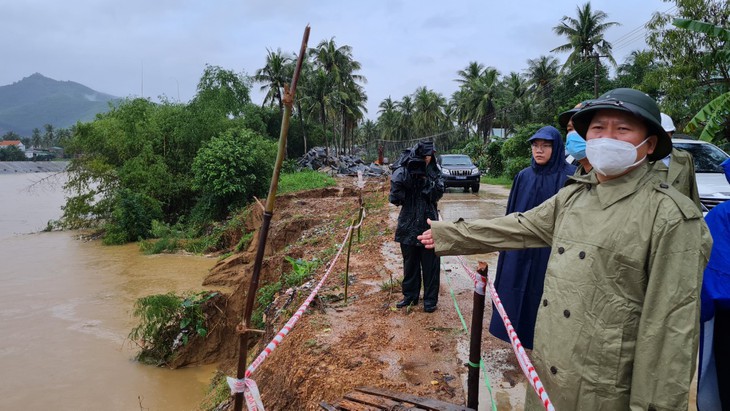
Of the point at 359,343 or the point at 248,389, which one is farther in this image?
the point at 359,343

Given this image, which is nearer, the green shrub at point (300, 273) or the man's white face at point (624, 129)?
the man's white face at point (624, 129)

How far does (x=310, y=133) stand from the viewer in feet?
138

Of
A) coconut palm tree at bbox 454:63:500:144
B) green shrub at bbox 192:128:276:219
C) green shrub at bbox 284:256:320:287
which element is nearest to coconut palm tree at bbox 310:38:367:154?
coconut palm tree at bbox 454:63:500:144

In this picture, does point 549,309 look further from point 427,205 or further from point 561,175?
point 427,205

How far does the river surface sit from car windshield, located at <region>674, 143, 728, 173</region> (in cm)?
796

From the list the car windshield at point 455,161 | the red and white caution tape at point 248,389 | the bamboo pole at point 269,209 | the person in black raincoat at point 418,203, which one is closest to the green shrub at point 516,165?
the car windshield at point 455,161

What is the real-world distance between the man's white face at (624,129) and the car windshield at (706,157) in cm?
632

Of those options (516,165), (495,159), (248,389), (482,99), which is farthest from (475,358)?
(482,99)

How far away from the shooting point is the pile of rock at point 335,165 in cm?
3120

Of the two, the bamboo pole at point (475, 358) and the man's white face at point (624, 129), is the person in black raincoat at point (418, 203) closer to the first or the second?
the bamboo pole at point (475, 358)

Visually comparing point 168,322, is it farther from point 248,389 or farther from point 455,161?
point 455,161

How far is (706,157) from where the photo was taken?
697 centimetres

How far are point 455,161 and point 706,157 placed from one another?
11.1 m

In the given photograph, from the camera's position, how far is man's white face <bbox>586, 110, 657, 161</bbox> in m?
1.64
